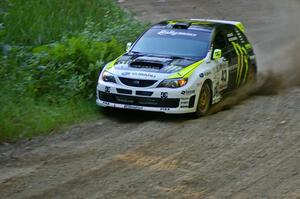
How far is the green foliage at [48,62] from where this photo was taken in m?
11.7

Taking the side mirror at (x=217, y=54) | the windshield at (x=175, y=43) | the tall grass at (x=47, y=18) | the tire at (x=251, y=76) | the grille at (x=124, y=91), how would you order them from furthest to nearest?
the tall grass at (x=47, y=18) → the tire at (x=251, y=76) → the windshield at (x=175, y=43) → the side mirror at (x=217, y=54) → the grille at (x=124, y=91)

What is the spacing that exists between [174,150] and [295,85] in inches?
256

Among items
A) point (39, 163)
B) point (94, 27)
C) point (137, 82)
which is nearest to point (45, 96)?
point (137, 82)

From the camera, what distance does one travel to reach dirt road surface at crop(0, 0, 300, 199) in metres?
7.78

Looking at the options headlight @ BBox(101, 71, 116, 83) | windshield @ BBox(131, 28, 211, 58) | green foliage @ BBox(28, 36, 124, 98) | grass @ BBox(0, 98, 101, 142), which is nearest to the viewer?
grass @ BBox(0, 98, 101, 142)

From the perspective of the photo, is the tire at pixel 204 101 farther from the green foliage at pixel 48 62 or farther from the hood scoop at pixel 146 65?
the green foliage at pixel 48 62

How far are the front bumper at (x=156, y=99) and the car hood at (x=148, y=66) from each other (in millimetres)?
259

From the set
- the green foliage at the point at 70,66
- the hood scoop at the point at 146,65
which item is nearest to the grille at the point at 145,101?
the hood scoop at the point at 146,65

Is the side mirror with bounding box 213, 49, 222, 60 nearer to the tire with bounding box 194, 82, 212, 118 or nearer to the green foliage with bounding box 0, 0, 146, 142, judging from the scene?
the tire with bounding box 194, 82, 212, 118

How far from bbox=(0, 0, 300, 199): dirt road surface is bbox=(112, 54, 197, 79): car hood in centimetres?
85

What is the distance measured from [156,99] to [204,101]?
3.60ft

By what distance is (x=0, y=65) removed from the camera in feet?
40.7

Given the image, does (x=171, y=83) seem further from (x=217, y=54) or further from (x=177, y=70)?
(x=217, y=54)

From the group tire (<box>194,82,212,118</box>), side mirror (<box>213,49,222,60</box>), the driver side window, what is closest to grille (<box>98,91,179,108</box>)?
tire (<box>194,82,212,118</box>)
